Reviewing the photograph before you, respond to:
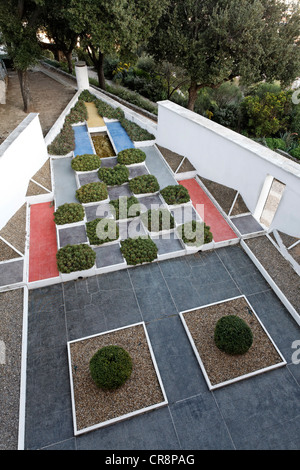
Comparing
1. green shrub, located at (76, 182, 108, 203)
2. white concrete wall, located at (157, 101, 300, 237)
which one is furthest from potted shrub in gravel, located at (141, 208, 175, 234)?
white concrete wall, located at (157, 101, 300, 237)

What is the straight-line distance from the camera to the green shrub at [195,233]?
12.2 meters

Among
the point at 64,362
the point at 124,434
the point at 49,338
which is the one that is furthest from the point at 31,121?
the point at 124,434

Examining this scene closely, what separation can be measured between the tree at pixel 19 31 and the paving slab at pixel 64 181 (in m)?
5.73

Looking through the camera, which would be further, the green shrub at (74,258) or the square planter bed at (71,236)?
the square planter bed at (71,236)

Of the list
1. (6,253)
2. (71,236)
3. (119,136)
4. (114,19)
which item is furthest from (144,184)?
(114,19)

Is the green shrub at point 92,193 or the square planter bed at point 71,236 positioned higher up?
the green shrub at point 92,193

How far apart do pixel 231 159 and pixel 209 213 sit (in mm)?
2724

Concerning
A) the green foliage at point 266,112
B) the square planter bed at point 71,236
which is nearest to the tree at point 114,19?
the green foliage at point 266,112

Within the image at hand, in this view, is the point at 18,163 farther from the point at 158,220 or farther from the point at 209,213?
the point at 209,213

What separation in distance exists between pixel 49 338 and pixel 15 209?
6.52 m

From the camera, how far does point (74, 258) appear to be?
10922 mm

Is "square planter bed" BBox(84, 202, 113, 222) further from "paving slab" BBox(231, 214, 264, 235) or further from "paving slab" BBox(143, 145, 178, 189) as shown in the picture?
"paving slab" BBox(231, 214, 264, 235)

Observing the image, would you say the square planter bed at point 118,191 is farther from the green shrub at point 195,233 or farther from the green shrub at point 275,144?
the green shrub at point 275,144

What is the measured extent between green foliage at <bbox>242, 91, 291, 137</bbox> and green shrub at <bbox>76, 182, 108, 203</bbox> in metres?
14.0
